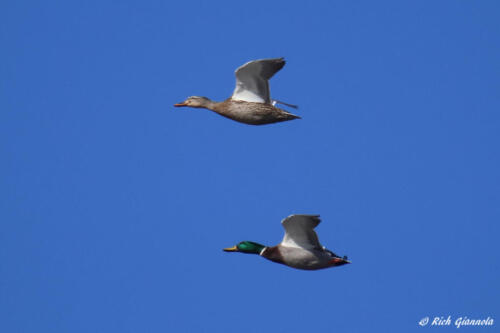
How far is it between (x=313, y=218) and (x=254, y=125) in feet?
9.55

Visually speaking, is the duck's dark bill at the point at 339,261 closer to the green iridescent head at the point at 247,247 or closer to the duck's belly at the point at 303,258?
the duck's belly at the point at 303,258

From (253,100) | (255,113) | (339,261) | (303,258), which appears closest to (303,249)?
(303,258)

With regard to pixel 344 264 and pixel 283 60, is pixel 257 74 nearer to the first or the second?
pixel 283 60

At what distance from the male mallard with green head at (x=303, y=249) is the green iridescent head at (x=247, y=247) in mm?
1142

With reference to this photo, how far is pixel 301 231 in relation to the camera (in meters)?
19.2

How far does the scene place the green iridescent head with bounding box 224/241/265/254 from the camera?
20.9 m

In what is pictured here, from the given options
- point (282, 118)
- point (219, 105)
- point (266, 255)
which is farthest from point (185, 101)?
point (266, 255)

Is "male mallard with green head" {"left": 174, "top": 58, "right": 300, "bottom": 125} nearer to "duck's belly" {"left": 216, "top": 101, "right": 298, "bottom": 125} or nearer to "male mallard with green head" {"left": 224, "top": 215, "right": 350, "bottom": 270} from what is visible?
"duck's belly" {"left": 216, "top": 101, "right": 298, "bottom": 125}

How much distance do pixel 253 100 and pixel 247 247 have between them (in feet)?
9.62

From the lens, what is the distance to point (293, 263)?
64.2 feet

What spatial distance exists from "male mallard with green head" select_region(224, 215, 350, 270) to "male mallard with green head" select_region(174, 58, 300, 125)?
92.7 inches

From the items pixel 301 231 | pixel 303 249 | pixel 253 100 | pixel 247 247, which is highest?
pixel 253 100

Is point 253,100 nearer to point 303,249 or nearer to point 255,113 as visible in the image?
point 255,113

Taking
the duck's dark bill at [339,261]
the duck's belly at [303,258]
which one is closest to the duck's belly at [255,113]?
the duck's belly at [303,258]
